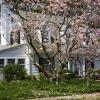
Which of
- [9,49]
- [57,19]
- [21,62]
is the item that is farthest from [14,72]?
[57,19]

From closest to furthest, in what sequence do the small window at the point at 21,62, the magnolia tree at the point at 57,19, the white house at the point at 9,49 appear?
the magnolia tree at the point at 57,19, the white house at the point at 9,49, the small window at the point at 21,62

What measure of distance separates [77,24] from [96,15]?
7.68ft

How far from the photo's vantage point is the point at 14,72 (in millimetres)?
39000

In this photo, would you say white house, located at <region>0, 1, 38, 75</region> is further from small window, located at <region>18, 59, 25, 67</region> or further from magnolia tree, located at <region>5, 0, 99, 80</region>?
magnolia tree, located at <region>5, 0, 99, 80</region>

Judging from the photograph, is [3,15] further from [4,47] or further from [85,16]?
[85,16]

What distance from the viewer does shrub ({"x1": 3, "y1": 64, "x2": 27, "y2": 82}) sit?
3850cm

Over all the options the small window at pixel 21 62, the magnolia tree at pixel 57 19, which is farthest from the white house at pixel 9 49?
the magnolia tree at pixel 57 19

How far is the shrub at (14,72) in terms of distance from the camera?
38500mm

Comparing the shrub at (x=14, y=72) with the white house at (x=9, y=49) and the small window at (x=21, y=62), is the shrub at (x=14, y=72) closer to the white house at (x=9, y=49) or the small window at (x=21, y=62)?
the white house at (x=9, y=49)

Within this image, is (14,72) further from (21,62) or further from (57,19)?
(57,19)

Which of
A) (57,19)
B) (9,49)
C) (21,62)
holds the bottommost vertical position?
(21,62)

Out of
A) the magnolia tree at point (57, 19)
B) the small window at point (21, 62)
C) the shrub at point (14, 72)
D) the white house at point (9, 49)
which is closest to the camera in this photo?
the magnolia tree at point (57, 19)

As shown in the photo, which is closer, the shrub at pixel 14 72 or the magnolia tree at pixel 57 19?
the magnolia tree at pixel 57 19

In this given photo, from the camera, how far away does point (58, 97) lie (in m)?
21.7
